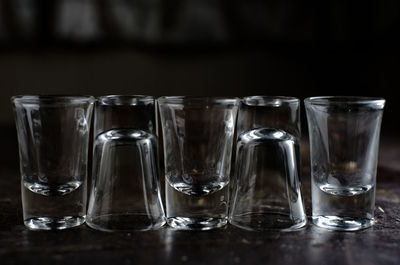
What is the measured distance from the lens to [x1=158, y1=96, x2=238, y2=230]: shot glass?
0.60 meters

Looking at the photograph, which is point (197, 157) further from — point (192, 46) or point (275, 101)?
point (192, 46)

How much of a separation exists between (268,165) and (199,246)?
0.46 feet

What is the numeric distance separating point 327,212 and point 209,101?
195 millimetres

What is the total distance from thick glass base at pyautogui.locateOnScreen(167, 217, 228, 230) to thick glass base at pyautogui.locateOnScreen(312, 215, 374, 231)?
0.39 feet

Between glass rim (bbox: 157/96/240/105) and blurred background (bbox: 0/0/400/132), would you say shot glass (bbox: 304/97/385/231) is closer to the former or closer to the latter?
glass rim (bbox: 157/96/240/105)

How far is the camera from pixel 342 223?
0.64m

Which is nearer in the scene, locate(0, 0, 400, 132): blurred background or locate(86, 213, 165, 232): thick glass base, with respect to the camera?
locate(86, 213, 165, 232): thick glass base

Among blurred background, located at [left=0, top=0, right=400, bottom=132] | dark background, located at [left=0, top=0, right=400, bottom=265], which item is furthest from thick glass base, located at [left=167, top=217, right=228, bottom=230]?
blurred background, located at [left=0, top=0, right=400, bottom=132]

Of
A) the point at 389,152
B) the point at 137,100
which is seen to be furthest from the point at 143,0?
the point at 137,100

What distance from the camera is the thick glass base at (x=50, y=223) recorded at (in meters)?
0.61

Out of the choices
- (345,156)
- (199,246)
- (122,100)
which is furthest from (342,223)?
(122,100)

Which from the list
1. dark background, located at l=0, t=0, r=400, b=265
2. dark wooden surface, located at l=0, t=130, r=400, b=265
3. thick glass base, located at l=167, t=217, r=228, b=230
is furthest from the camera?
dark background, located at l=0, t=0, r=400, b=265

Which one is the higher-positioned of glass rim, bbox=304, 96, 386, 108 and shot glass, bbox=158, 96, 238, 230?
glass rim, bbox=304, 96, 386, 108

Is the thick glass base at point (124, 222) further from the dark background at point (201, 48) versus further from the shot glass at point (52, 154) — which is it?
the dark background at point (201, 48)
